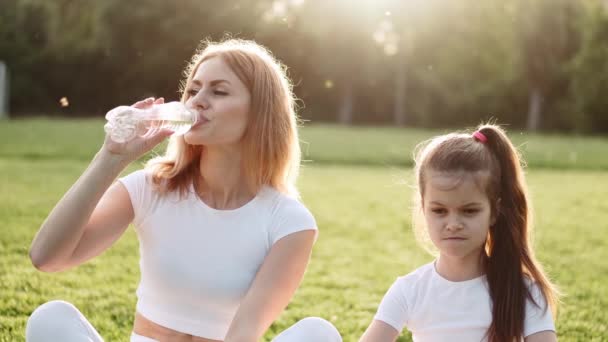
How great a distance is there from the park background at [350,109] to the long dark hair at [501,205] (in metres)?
1.41

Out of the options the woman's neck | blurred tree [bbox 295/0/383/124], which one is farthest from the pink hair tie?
blurred tree [bbox 295/0/383/124]

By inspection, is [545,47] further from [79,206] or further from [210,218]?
[79,206]

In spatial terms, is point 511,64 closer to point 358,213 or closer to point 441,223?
point 358,213

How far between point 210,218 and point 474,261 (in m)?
1.02

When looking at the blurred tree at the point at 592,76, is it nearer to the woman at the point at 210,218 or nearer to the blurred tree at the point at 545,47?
the blurred tree at the point at 545,47

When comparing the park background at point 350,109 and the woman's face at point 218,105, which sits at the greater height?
the woman's face at point 218,105

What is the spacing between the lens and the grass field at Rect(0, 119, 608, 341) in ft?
14.2

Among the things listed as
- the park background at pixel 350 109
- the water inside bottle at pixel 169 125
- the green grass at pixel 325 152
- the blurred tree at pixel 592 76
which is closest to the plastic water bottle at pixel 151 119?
the water inside bottle at pixel 169 125

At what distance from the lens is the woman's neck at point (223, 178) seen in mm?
2918

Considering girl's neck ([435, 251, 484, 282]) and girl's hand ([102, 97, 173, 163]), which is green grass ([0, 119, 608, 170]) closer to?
girl's neck ([435, 251, 484, 282])

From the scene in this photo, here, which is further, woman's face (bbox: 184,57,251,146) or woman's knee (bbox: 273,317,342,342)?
woman's face (bbox: 184,57,251,146)

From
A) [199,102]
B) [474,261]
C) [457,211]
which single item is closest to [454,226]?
[457,211]

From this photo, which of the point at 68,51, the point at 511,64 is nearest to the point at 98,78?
the point at 68,51

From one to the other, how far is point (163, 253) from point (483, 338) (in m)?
1.22
